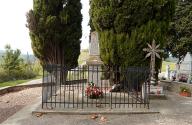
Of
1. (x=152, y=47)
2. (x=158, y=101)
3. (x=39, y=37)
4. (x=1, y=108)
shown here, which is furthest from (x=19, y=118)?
(x=39, y=37)

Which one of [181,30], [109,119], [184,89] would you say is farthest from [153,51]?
[181,30]

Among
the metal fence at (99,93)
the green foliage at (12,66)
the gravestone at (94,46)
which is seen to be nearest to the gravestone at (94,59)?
the gravestone at (94,46)

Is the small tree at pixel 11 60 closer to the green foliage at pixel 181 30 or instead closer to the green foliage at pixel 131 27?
the green foliage at pixel 181 30

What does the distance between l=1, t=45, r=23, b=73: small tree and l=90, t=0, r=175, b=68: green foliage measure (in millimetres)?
12058

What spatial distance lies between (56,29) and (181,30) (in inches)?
322

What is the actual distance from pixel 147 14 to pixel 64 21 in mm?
6848

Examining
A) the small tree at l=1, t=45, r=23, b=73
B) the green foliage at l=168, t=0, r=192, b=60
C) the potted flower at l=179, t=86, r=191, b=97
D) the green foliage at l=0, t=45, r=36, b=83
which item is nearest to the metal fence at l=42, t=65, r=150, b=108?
the potted flower at l=179, t=86, r=191, b=97

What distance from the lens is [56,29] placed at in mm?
20781

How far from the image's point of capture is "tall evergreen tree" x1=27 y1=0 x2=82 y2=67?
20.7m

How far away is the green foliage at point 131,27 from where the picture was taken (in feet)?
49.6

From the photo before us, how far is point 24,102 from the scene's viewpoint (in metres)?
13.4

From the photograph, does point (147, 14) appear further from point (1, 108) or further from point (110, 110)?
point (1, 108)

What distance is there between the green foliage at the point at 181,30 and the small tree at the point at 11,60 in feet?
37.1

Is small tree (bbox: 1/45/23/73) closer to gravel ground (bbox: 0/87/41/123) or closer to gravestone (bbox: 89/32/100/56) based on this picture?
gravestone (bbox: 89/32/100/56)
